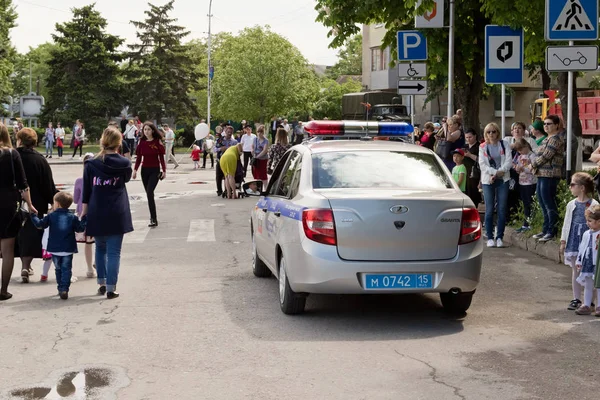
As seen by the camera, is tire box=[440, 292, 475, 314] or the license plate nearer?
the license plate

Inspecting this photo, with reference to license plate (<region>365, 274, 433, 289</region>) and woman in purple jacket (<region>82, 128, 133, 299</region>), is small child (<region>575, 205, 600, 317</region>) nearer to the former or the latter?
license plate (<region>365, 274, 433, 289</region>)

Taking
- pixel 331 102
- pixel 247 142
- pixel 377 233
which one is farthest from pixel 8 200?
pixel 331 102

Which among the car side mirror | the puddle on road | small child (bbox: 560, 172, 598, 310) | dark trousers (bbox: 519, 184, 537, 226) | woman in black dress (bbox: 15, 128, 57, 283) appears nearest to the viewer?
the puddle on road

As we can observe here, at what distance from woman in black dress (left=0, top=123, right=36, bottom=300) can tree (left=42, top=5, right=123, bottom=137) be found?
194ft

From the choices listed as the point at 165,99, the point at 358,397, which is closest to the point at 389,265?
the point at 358,397

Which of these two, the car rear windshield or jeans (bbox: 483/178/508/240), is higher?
the car rear windshield

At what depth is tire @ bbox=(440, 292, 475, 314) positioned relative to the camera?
9180 mm

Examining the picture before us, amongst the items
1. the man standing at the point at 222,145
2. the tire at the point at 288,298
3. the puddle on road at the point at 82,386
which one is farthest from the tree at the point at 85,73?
the puddle on road at the point at 82,386

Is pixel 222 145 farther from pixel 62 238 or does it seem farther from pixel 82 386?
pixel 82 386

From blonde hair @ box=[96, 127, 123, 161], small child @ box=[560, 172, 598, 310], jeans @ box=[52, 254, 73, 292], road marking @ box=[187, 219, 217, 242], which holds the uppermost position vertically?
blonde hair @ box=[96, 127, 123, 161]

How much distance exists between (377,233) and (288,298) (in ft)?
3.50

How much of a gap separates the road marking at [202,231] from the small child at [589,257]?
728cm

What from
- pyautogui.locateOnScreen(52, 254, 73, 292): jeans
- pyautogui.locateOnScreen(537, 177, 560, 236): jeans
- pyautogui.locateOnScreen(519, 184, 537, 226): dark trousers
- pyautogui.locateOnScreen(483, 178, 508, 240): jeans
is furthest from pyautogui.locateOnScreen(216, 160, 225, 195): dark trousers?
pyautogui.locateOnScreen(52, 254, 73, 292): jeans

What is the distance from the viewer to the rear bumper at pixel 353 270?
341 inches
